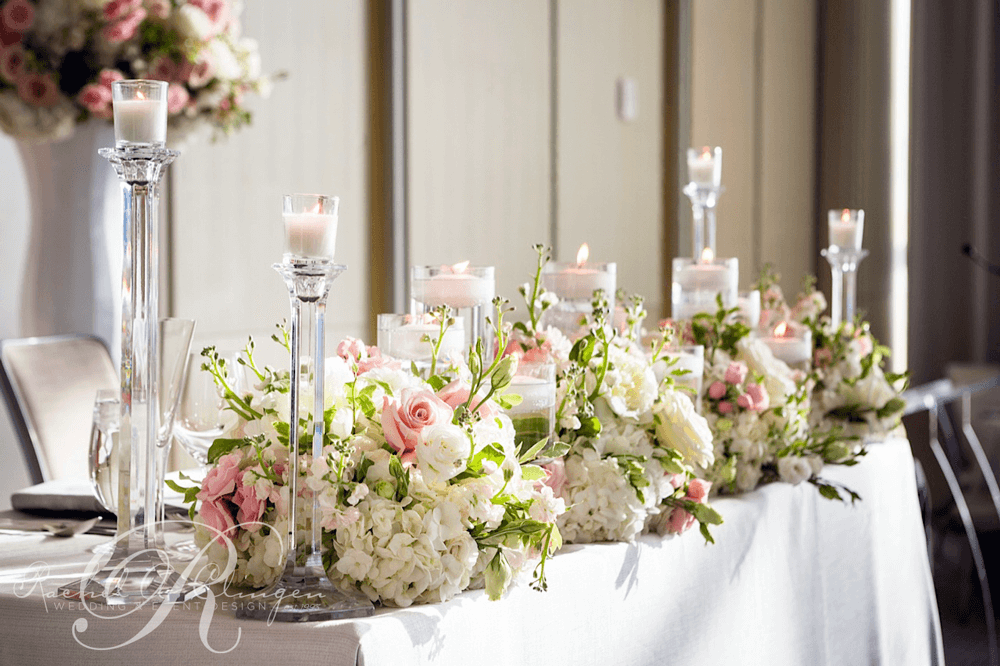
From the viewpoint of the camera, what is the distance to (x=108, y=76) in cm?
244

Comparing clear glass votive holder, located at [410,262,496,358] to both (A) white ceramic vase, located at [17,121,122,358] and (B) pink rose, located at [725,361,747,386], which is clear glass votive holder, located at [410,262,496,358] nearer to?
(B) pink rose, located at [725,361,747,386]

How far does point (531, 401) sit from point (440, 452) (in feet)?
0.79

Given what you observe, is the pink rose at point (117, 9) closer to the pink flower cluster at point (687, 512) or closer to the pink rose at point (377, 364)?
the pink rose at point (377, 364)

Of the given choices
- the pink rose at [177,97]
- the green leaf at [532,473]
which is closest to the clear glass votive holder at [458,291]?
the green leaf at [532,473]

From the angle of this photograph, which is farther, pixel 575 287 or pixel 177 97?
pixel 177 97

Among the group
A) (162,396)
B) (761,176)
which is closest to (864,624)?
(162,396)

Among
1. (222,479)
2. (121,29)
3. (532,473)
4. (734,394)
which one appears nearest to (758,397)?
(734,394)

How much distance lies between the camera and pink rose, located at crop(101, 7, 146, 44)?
243 centimetres

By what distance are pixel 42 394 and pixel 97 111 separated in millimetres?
702

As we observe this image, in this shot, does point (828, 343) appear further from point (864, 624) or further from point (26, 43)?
point (26, 43)

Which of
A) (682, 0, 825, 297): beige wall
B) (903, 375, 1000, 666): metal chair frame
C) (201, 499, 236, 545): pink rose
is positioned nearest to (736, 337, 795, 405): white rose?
(201, 499, 236, 545): pink rose

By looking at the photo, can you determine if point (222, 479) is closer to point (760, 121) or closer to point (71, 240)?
point (71, 240)

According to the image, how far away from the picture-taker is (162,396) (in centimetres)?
128

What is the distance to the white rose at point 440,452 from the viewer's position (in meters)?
1.01
